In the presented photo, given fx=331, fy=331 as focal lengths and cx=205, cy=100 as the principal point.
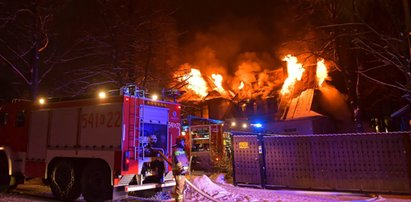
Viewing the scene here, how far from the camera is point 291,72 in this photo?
27.6 m

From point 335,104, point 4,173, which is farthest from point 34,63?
point 335,104

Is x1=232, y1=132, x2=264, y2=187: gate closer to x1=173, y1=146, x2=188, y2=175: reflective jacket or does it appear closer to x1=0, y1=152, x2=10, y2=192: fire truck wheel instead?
x1=173, y1=146, x2=188, y2=175: reflective jacket

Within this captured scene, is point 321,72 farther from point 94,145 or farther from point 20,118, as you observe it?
point 20,118

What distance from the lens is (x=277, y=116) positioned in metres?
25.8

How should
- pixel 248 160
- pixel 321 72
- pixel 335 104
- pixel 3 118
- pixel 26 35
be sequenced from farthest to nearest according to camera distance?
pixel 321 72 < pixel 335 104 < pixel 26 35 < pixel 3 118 < pixel 248 160

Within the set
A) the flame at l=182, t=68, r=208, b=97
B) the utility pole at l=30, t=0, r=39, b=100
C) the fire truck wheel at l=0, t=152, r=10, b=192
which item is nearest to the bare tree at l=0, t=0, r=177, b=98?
the utility pole at l=30, t=0, r=39, b=100

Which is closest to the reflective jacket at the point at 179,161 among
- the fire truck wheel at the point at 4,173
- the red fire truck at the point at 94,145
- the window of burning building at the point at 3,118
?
the red fire truck at the point at 94,145

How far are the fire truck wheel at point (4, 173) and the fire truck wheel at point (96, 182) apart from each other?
382 centimetres

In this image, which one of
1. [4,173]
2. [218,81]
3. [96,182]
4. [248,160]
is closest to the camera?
[96,182]

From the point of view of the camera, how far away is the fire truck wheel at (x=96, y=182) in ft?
26.8

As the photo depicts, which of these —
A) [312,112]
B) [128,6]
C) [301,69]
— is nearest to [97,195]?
[128,6]

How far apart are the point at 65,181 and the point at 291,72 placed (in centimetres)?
2202

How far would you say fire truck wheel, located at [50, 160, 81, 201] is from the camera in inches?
351

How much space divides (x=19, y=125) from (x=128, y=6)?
906 centimetres
